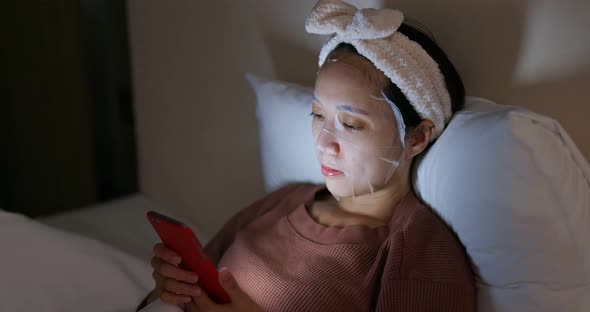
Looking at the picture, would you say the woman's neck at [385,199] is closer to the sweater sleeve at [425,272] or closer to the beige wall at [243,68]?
the sweater sleeve at [425,272]

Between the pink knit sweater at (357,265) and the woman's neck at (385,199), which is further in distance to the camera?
the woman's neck at (385,199)

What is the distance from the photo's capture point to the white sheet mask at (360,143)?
2.91 ft

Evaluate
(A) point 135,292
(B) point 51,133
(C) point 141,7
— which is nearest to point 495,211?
(A) point 135,292

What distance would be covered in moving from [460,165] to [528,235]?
14cm

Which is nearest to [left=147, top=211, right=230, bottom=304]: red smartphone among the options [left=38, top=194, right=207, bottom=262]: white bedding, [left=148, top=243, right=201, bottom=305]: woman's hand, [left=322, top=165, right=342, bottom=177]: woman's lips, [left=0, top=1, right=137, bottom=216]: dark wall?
[left=148, top=243, right=201, bottom=305]: woman's hand

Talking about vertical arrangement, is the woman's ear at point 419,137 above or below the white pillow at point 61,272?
→ above

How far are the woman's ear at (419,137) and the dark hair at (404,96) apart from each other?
0.01 m

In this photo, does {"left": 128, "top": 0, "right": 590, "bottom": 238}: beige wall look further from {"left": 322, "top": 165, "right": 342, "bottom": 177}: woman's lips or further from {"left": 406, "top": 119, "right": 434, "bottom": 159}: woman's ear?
{"left": 322, "top": 165, "right": 342, "bottom": 177}: woman's lips

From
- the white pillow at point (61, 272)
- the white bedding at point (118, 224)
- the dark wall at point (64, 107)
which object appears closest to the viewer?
the white pillow at point (61, 272)

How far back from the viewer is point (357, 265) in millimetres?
902

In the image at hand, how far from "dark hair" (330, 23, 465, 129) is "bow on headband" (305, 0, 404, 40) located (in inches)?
1.1

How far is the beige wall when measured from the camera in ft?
3.01

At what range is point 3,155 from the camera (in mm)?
2369

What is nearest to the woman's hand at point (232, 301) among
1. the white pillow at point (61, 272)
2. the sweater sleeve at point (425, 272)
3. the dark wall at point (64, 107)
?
the sweater sleeve at point (425, 272)
